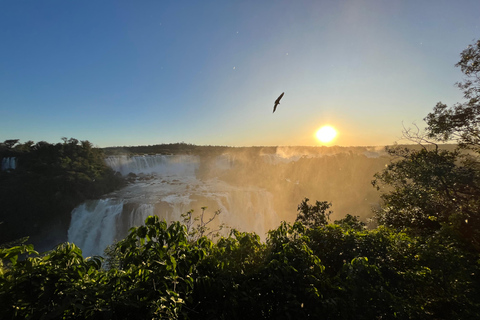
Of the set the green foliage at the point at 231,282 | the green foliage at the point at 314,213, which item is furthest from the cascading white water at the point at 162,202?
the green foliage at the point at 231,282

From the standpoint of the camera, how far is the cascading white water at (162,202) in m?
22.2

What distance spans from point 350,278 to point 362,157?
52.7 meters

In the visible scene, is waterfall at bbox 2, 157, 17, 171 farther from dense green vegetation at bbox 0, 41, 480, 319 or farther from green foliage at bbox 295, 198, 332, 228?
green foliage at bbox 295, 198, 332, 228

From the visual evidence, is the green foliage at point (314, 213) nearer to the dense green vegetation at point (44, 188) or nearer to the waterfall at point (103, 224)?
the waterfall at point (103, 224)

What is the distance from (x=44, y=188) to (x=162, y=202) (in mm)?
14495

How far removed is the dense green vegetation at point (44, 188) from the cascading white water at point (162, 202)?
2.17 m

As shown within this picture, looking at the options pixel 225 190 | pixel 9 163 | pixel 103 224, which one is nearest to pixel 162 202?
pixel 103 224

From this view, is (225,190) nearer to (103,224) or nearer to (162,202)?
(162,202)

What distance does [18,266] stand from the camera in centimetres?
173

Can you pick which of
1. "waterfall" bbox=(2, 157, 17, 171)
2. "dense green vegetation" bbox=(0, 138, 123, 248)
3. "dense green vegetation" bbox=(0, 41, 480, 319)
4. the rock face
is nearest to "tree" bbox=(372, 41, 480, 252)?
"dense green vegetation" bbox=(0, 41, 480, 319)

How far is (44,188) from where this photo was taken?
24562 mm

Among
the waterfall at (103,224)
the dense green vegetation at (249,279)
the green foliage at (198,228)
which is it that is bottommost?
the waterfall at (103,224)

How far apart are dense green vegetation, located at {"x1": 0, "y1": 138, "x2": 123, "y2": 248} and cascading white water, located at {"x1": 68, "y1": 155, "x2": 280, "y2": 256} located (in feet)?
7.12

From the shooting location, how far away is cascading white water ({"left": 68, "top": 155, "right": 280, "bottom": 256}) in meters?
22.2
